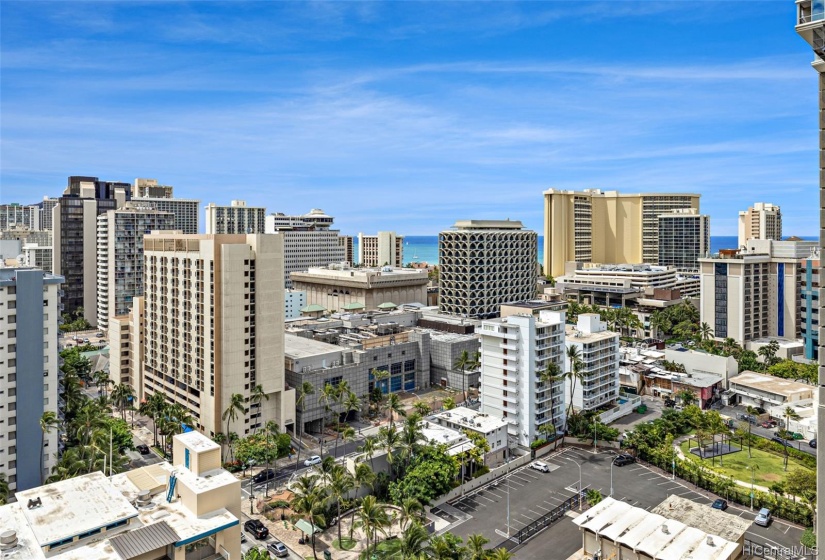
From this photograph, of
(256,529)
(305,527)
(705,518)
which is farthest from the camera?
(256,529)

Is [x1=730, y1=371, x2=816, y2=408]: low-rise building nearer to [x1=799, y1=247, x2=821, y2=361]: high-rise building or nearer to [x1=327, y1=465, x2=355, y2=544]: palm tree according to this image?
[x1=799, y1=247, x2=821, y2=361]: high-rise building

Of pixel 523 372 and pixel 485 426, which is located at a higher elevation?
pixel 523 372

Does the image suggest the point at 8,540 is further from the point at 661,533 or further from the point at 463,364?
the point at 463,364

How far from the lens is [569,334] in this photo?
91938mm

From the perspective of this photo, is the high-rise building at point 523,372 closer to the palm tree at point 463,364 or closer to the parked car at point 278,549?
the palm tree at point 463,364

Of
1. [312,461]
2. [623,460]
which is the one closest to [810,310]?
[623,460]

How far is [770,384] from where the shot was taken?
93000 mm

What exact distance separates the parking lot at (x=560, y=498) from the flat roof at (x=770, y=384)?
3539 cm

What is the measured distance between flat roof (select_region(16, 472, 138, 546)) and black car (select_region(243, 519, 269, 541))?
1763 cm

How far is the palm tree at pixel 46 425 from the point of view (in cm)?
5959

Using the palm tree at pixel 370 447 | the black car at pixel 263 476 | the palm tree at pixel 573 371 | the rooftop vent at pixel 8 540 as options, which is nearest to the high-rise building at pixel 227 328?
the black car at pixel 263 476

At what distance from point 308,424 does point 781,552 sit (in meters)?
58.2

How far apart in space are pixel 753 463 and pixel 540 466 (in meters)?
27.1

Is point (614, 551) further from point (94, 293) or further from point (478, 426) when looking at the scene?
point (94, 293)
